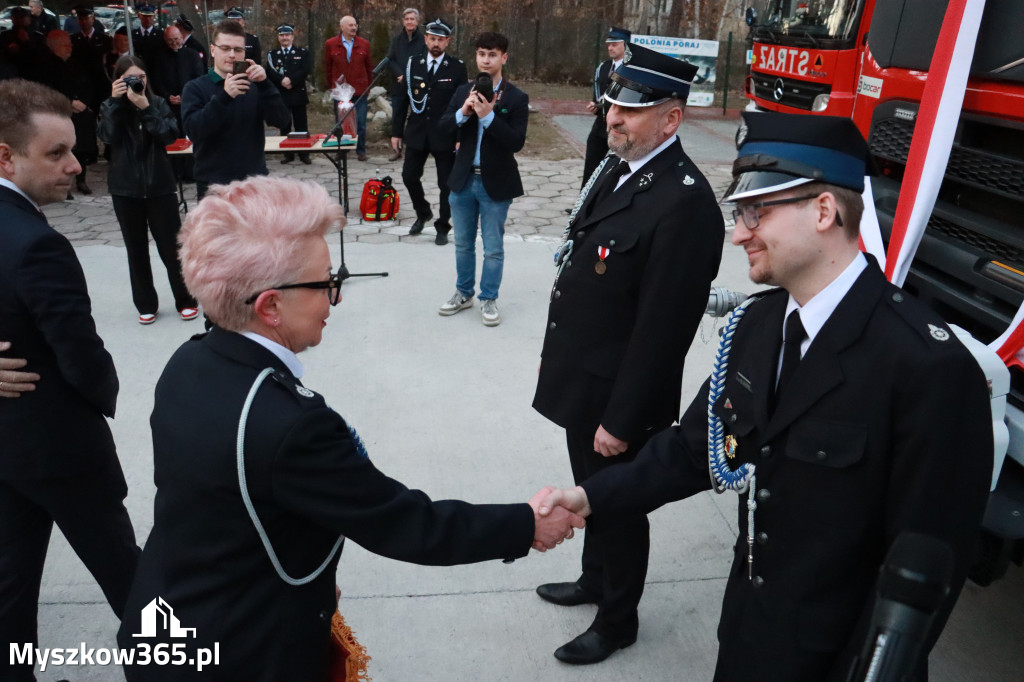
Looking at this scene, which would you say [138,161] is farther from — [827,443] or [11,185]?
[827,443]

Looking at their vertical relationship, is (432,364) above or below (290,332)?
below

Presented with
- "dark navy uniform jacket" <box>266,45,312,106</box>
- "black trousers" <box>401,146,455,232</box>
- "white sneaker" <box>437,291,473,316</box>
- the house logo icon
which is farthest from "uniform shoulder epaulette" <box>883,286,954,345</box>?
"dark navy uniform jacket" <box>266,45,312,106</box>

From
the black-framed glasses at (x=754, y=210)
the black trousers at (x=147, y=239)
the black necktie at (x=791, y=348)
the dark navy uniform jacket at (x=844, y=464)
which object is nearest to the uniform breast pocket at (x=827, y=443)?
the dark navy uniform jacket at (x=844, y=464)

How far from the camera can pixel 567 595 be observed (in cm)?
325

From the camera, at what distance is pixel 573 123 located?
1597 centimetres

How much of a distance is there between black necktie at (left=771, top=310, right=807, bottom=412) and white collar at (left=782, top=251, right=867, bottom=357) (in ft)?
0.04

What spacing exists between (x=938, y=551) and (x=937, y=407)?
1.68 ft

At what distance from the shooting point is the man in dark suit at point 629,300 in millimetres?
2658

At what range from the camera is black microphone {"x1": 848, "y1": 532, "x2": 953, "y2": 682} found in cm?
106

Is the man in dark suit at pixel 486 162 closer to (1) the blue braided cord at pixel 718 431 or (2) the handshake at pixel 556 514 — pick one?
(2) the handshake at pixel 556 514

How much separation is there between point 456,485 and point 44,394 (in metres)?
2.01

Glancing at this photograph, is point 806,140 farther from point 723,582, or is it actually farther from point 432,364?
point 432,364

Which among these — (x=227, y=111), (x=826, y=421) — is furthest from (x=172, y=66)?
(x=826, y=421)

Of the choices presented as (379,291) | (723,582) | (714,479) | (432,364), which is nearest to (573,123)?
(379,291)
